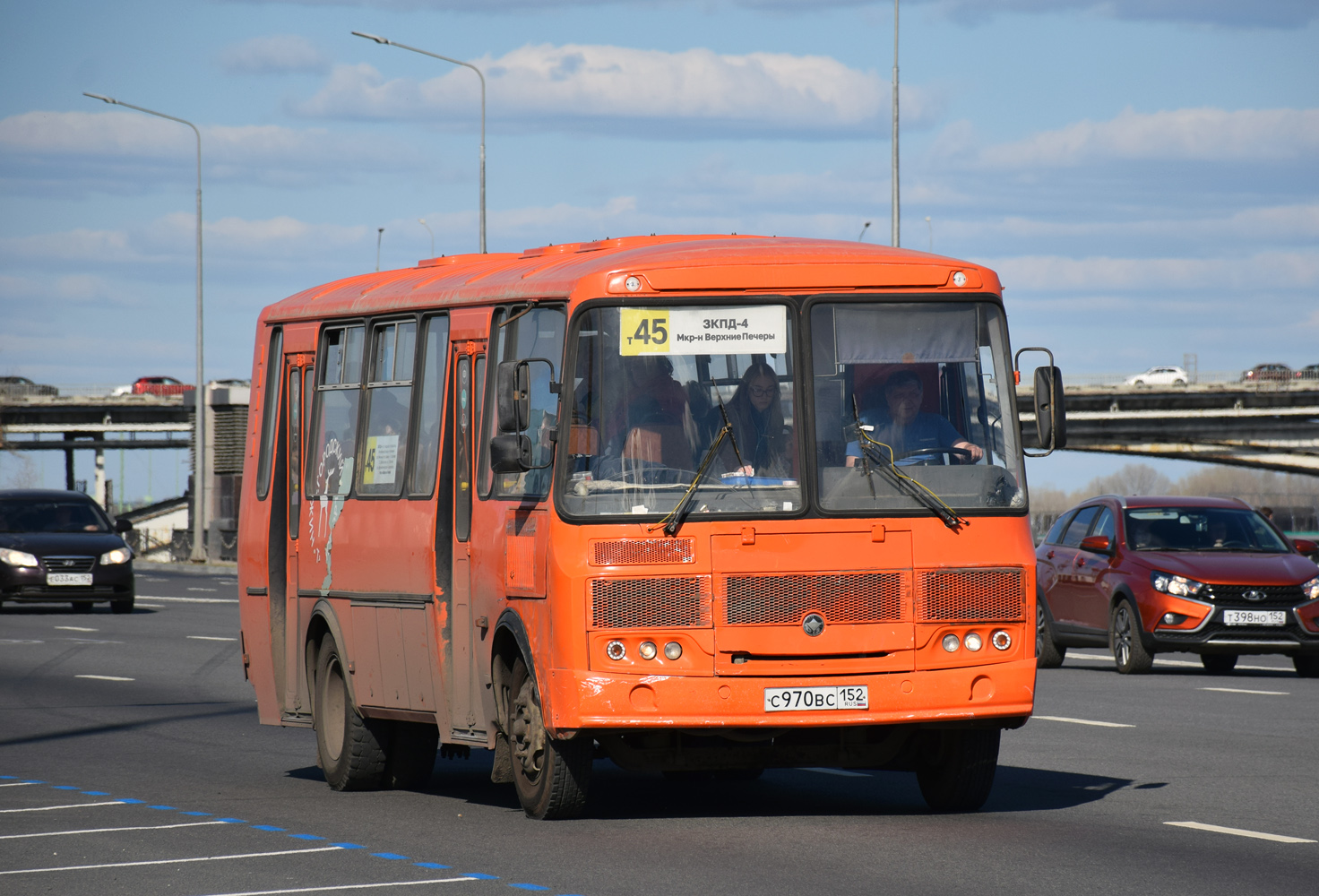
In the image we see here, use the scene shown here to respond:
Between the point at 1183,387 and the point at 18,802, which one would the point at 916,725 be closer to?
the point at 18,802

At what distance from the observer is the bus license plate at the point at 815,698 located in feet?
31.4

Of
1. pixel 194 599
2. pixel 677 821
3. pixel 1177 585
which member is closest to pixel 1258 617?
pixel 1177 585

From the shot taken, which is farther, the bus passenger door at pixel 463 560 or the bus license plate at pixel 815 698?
the bus passenger door at pixel 463 560

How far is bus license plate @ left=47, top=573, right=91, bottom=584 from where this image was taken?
31922 mm

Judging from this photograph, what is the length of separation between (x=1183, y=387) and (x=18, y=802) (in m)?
86.3

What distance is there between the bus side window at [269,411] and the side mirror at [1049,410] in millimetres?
4922

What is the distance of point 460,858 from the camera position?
889cm

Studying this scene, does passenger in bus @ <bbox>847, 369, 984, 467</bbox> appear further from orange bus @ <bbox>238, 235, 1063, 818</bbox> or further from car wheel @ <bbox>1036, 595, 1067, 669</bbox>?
car wheel @ <bbox>1036, 595, 1067, 669</bbox>

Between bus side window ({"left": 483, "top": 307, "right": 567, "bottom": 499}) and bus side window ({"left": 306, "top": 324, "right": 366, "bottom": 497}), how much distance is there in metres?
1.88

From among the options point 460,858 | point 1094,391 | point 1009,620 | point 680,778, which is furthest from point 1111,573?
point 1094,391

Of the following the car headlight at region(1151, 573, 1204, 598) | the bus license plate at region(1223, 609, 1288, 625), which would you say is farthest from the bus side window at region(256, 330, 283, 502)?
the bus license plate at region(1223, 609, 1288, 625)

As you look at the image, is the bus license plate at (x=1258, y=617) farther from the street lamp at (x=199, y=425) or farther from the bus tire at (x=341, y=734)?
the street lamp at (x=199, y=425)

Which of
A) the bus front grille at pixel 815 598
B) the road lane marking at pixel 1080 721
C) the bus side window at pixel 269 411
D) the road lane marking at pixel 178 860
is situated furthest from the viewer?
the road lane marking at pixel 1080 721

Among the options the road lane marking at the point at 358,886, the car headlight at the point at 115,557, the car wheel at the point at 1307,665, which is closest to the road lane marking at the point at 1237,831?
the road lane marking at the point at 358,886
